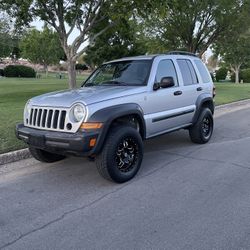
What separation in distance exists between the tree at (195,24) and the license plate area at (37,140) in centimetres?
1381

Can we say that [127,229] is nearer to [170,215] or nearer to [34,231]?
[170,215]

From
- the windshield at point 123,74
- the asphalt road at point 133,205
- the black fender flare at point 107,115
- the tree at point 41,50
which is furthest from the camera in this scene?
the tree at point 41,50

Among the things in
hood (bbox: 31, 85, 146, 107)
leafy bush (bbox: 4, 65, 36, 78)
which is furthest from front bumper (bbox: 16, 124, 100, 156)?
leafy bush (bbox: 4, 65, 36, 78)

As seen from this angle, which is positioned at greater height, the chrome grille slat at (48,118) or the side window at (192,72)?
the side window at (192,72)

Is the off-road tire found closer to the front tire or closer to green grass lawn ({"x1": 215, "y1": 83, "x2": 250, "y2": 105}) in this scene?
the front tire

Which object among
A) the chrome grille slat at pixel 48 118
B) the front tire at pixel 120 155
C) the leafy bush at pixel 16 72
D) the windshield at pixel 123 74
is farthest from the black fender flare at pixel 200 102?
the leafy bush at pixel 16 72

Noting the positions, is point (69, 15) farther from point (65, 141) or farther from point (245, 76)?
point (245, 76)

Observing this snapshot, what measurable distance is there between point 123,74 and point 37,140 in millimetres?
2019

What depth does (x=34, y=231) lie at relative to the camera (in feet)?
11.3

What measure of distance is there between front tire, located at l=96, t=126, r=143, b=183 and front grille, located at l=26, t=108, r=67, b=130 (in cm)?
69

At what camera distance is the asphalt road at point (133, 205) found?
128 inches

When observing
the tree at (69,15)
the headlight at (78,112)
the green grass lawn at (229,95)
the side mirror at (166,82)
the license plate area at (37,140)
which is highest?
the tree at (69,15)

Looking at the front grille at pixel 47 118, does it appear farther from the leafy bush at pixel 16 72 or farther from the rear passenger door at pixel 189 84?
the leafy bush at pixel 16 72

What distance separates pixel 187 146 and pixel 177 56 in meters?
1.86
